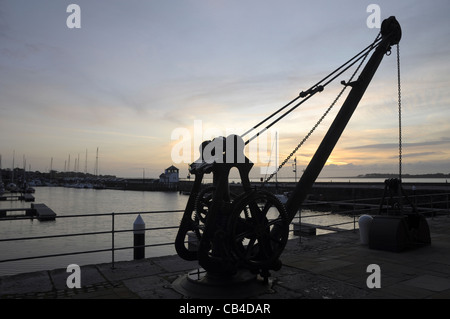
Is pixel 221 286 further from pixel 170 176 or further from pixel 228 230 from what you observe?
pixel 170 176

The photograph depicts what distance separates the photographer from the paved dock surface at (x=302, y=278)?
5.32 meters

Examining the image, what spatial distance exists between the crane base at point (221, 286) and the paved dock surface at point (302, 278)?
0.11m

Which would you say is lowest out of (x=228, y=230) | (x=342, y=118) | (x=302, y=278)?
(x=302, y=278)

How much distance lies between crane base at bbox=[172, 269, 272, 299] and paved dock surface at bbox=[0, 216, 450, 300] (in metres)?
0.11

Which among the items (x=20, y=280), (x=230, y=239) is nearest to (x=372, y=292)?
(x=230, y=239)

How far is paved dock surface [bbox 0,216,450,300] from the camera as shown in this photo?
5.32 metres

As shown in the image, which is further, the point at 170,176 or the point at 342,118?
the point at 170,176

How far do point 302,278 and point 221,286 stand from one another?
1.72 m

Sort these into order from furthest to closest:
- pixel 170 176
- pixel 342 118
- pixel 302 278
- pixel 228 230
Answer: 1. pixel 170 176
2. pixel 342 118
3. pixel 302 278
4. pixel 228 230

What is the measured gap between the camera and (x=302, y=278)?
6215 mm

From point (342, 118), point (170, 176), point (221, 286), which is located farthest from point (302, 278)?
point (170, 176)

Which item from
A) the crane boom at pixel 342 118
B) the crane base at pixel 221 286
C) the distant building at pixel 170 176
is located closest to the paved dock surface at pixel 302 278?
the crane base at pixel 221 286
